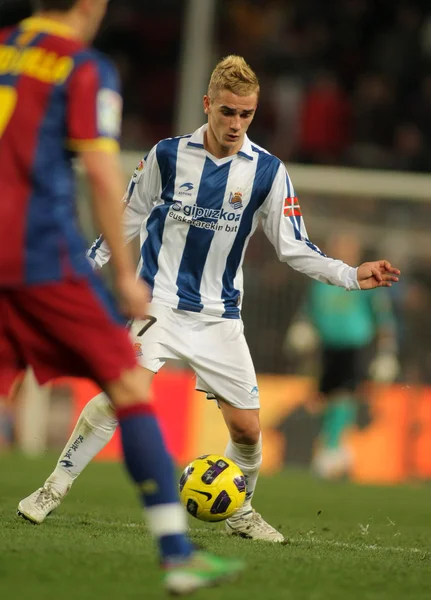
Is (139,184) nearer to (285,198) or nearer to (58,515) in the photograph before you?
(285,198)

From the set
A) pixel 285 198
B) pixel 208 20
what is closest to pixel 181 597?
pixel 285 198

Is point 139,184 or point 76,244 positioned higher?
point 76,244

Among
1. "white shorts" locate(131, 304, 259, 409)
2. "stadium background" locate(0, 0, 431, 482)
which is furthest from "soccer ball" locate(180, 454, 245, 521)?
"stadium background" locate(0, 0, 431, 482)

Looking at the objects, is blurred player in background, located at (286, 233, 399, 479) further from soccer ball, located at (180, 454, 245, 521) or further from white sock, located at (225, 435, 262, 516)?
soccer ball, located at (180, 454, 245, 521)

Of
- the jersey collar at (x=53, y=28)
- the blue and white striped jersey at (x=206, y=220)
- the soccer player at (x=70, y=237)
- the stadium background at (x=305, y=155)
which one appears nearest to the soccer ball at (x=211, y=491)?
the blue and white striped jersey at (x=206, y=220)

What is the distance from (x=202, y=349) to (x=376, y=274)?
1.11 meters

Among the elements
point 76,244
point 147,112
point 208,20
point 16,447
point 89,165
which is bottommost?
point 16,447

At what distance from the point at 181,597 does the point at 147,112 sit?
15435 millimetres

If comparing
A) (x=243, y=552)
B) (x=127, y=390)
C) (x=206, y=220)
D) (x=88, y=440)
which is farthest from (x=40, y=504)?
(x=127, y=390)

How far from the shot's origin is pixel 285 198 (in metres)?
6.41

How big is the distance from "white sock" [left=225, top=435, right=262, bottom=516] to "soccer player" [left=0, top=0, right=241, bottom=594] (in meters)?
2.38

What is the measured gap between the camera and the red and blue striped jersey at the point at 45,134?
13.1ft

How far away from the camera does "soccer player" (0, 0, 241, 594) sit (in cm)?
398

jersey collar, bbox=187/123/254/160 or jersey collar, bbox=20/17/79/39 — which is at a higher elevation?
jersey collar, bbox=20/17/79/39
